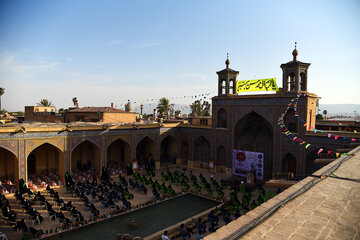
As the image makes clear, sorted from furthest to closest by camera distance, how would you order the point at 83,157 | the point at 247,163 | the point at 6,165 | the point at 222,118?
the point at 222,118
the point at 83,157
the point at 247,163
the point at 6,165

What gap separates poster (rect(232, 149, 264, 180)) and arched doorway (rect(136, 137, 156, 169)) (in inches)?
347

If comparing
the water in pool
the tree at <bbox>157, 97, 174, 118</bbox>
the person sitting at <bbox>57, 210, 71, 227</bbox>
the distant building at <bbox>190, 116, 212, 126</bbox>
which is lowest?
the water in pool

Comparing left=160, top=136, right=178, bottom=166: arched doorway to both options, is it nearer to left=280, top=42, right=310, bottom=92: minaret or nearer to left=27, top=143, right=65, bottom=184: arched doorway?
left=27, top=143, right=65, bottom=184: arched doorway

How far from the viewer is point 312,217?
4.30m

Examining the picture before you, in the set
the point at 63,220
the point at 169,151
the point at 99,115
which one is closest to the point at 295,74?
the point at 169,151

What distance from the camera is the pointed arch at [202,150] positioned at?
26750mm

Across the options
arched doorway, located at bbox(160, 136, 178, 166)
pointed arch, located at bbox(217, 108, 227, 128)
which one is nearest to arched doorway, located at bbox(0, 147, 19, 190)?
arched doorway, located at bbox(160, 136, 178, 166)

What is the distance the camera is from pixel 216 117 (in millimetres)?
24766

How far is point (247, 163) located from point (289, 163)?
3.62 metres

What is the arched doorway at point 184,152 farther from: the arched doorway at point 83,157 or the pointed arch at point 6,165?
the pointed arch at point 6,165

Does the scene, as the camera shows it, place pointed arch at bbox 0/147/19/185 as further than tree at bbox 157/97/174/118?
No

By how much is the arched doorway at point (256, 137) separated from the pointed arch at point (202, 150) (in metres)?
3.67

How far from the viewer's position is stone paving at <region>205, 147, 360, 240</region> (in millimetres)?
3717

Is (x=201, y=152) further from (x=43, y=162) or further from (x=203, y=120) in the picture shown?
(x=43, y=162)
